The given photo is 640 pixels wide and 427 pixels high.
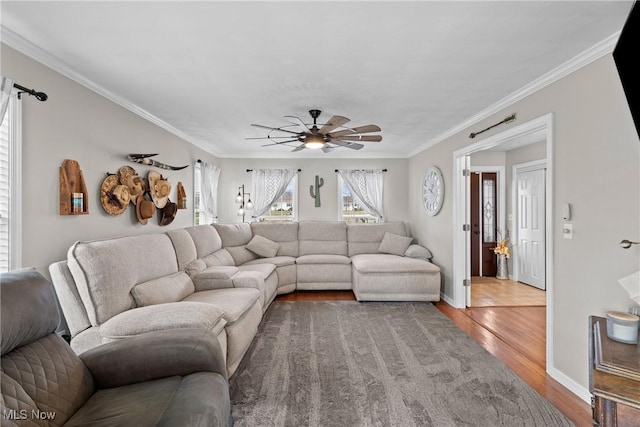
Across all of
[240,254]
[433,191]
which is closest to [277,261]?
[240,254]

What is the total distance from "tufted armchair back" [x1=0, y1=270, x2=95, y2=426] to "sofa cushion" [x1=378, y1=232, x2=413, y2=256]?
453cm

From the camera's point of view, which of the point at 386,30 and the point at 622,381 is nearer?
the point at 622,381

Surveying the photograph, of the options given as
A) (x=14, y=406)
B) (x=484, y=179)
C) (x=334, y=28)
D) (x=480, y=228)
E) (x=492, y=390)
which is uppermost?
(x=334, y=28)

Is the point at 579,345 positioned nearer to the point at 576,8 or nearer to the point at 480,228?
the point at 576,8

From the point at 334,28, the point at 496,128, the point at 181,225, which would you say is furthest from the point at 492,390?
the point at 181,225

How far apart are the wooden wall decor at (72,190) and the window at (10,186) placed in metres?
0.33

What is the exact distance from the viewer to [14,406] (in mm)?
1132

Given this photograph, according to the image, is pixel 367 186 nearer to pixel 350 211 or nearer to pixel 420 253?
pixel 350 211

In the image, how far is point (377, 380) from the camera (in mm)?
2371

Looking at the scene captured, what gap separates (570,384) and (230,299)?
2.81 m

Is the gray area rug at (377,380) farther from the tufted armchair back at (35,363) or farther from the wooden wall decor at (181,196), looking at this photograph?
the wooden wall decor at (181,196)

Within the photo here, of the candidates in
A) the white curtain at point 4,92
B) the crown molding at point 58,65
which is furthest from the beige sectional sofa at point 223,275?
the crown molding at point 58,65

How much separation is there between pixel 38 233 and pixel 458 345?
3692 mm

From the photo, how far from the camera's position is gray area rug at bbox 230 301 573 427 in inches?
77.1
